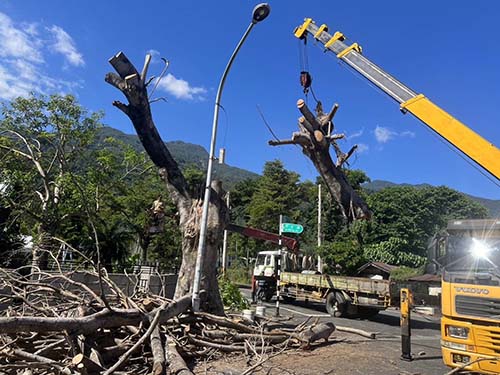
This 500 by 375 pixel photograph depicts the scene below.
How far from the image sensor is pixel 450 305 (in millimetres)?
6254

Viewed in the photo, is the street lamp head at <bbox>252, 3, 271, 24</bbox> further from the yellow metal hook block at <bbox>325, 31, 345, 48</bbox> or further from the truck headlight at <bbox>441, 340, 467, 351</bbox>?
the truck headlight at <bbox>441, 340, 467, 351</bbox>

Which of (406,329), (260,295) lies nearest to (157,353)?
(406,329)

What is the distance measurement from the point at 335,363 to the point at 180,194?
5409 mm

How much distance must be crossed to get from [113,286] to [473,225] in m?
6.61

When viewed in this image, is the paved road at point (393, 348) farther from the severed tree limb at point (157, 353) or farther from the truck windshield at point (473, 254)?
the severed tree limb at point (157, 353)

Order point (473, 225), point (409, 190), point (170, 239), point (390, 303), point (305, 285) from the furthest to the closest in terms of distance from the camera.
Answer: point (409, 190) → point (170, 239) → point (305, 285) → point (390, 303) → point (473, 225)

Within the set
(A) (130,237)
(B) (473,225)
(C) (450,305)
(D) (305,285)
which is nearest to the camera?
(C) (450,305)

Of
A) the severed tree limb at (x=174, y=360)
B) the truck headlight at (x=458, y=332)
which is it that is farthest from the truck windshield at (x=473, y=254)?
the severed tree limb at (x=174, y=360)

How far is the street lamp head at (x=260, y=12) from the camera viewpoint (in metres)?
8.92

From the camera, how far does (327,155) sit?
319 inches

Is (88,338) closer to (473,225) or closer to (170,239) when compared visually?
(473,225)

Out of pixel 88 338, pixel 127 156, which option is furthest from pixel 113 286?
pixel 127 156

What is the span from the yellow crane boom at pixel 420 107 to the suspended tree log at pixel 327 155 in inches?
104

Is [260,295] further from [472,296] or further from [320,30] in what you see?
[472,296]
